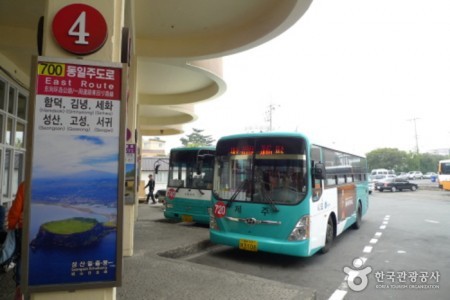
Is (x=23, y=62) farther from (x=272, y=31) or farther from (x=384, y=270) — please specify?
(x=384, y=270)

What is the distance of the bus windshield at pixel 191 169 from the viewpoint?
1061 cm

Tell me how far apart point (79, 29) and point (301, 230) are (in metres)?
5.02

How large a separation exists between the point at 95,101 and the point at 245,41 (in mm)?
4950

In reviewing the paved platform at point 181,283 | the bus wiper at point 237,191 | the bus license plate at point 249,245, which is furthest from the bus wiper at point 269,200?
the paved platform at point 181,283

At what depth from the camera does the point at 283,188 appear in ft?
21.4

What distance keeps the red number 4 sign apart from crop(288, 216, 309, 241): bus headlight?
4749 mm

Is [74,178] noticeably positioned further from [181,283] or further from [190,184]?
[190,184]

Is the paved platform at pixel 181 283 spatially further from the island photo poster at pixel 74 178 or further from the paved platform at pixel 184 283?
the island photo poster at pixel 74 178

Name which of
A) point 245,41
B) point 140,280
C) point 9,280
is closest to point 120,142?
point 140,280

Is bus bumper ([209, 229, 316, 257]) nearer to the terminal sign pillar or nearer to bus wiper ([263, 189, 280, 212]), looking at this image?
bus wiper ([263, 189, 280, 212])

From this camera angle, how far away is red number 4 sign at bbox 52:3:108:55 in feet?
9.39

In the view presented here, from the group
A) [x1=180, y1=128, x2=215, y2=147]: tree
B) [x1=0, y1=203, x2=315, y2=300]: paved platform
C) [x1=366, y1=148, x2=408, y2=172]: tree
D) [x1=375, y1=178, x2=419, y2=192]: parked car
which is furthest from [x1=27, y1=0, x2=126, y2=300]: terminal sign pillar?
[x1=366, y1=148, x2=408, y2=172]: tree

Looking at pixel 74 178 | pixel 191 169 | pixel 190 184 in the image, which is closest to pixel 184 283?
pixel 74 178

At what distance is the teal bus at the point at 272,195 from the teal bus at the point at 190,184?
3.11 meters
